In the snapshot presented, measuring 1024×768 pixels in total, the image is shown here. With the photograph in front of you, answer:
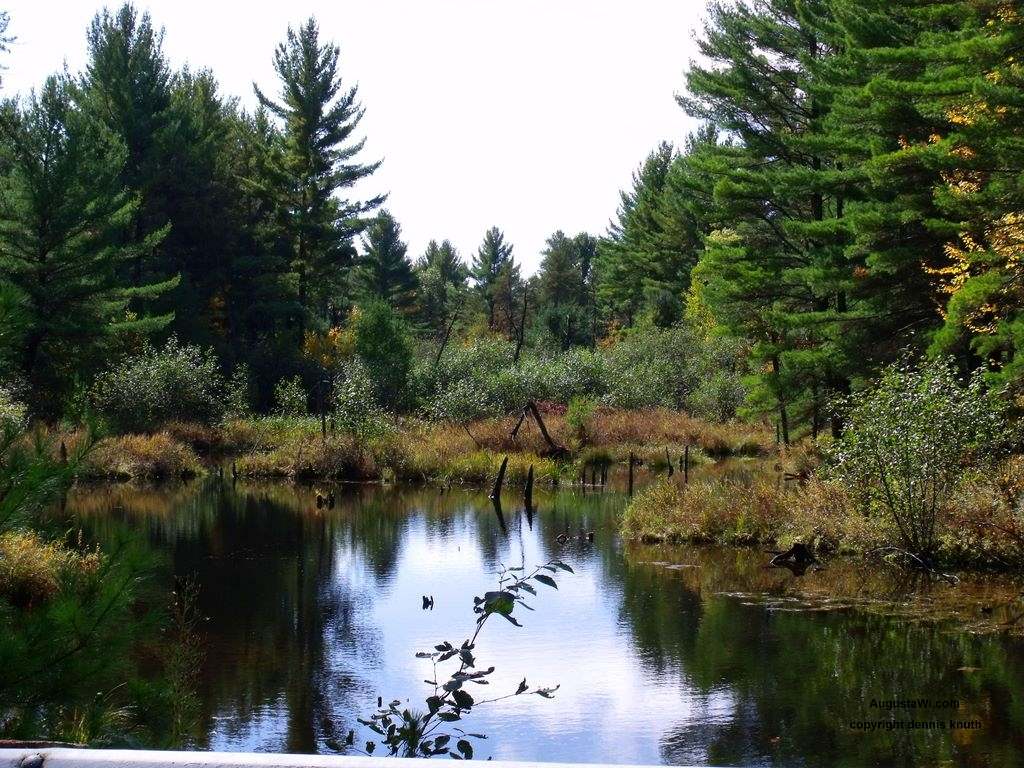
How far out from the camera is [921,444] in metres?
15.4

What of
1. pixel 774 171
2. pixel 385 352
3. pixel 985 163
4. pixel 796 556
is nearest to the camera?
pixel 796 556

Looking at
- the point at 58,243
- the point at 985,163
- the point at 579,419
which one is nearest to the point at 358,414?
the point at 579,419

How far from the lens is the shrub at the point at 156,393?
34.6 metres

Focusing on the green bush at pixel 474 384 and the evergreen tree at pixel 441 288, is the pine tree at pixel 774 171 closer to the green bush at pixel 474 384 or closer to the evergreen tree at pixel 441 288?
the green bush at pixel 474 384

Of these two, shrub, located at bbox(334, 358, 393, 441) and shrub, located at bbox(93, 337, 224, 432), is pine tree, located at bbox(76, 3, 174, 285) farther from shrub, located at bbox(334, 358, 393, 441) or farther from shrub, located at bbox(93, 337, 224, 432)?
shrub, located at bbox(334, 358, 393, 441)

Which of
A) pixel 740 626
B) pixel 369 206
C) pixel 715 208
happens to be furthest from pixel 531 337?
pixel 740 626

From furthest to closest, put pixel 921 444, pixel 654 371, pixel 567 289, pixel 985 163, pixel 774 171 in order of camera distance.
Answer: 1. pixel 567 289
2. pixel 654 371
3. pixel 774 171
4. pixel 985 163
5. pixel 921 444

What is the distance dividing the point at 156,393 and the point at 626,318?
37.9 m

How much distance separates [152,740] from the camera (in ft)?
18.0

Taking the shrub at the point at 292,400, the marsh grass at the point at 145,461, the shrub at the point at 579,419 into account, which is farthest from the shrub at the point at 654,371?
the marsh grass at the point at 145,461

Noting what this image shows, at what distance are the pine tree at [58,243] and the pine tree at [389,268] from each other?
3745 cm

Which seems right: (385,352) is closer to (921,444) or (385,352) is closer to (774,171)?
(774,171)

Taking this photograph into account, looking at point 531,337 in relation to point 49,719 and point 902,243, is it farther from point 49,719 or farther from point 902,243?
point 49,719

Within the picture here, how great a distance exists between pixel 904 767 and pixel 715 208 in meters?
21.8
